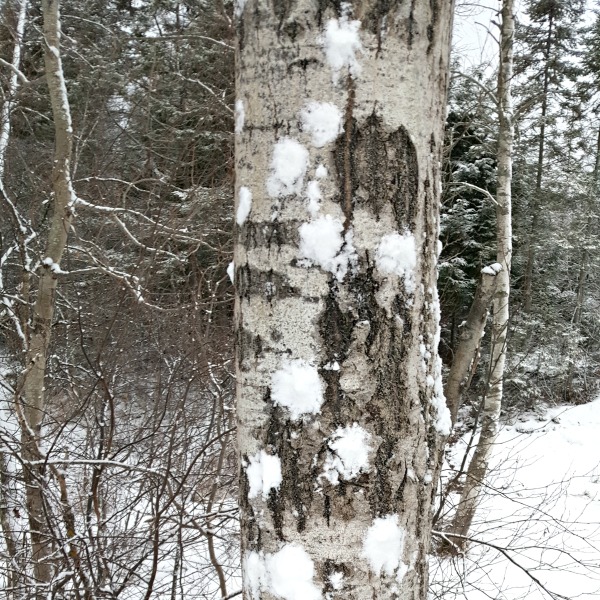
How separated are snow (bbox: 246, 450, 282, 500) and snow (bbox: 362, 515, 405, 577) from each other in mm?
140

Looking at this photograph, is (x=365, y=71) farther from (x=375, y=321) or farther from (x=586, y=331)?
(x=586, y=331)

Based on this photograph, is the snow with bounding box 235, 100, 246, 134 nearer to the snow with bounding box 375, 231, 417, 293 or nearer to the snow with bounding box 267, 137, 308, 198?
the snow with bounding box 267, 137, 308, 198

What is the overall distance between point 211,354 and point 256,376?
4371 mm

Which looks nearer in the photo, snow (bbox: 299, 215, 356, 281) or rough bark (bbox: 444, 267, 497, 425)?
snow (bbox: 299, 215, 356, 281)

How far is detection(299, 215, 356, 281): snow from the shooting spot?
2.11ft

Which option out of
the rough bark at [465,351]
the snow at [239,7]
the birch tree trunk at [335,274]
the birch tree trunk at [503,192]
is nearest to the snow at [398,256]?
the birch tree trunk at [335,274]

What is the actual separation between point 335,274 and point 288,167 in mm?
149

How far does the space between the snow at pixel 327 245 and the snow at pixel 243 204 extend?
0.09 metres

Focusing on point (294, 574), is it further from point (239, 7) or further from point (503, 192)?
point (503, 192)

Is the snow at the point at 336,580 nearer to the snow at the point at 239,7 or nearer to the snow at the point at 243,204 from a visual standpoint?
the snow at the point at 243,204

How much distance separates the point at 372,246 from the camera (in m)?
0.65

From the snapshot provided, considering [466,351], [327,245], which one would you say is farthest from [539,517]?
[327,245]

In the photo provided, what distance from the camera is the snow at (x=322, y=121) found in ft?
2.08

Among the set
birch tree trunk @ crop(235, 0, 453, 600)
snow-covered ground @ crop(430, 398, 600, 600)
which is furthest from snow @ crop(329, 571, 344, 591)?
snow-covered ground @ crop(430, 398, 600, 600)
